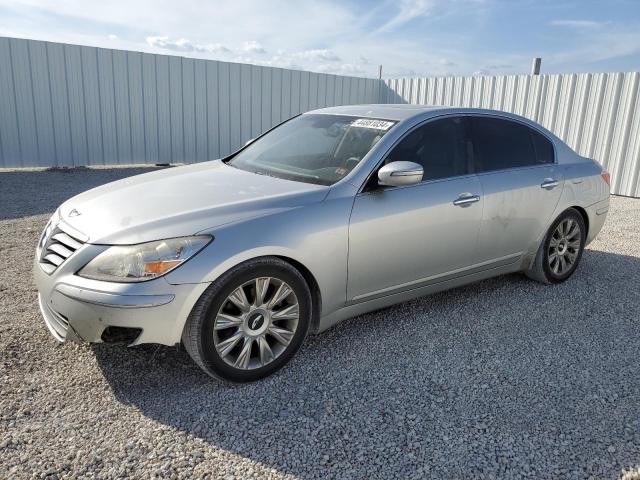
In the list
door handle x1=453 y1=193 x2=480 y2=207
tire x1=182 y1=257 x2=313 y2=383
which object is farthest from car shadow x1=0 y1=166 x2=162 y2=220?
door handle x1=453 y1=193 x2=480 y2=207

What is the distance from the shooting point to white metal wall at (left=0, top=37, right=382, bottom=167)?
1075cm

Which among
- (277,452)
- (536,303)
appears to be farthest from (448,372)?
(536,303)

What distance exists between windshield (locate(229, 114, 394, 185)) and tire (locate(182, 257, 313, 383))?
0.80 m

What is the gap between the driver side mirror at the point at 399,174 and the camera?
336cm

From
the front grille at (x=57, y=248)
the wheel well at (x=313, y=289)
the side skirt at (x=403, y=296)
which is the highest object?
the front grille at (x=57, y=248)

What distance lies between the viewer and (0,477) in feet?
7.52

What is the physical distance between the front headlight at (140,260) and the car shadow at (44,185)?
5130 mm

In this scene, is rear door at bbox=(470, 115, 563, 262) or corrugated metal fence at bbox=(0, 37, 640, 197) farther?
corrugated metal fence at bbox=(0, 37, 640, 197)

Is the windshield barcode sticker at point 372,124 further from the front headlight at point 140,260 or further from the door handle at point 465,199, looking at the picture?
the front headlight at point 140,260

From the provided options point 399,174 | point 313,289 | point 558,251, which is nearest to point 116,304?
point 313,289

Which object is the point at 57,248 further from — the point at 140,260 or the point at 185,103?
the point at 185,103

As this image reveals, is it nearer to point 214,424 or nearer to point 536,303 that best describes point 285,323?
point 214,424

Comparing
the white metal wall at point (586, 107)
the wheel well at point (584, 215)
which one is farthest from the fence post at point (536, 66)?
the wheel well at point (584, 215)

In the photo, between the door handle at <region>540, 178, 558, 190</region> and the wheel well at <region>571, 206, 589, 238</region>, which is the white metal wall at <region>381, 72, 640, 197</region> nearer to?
the wheel well at <region>571, 206, 589, 238</region>
